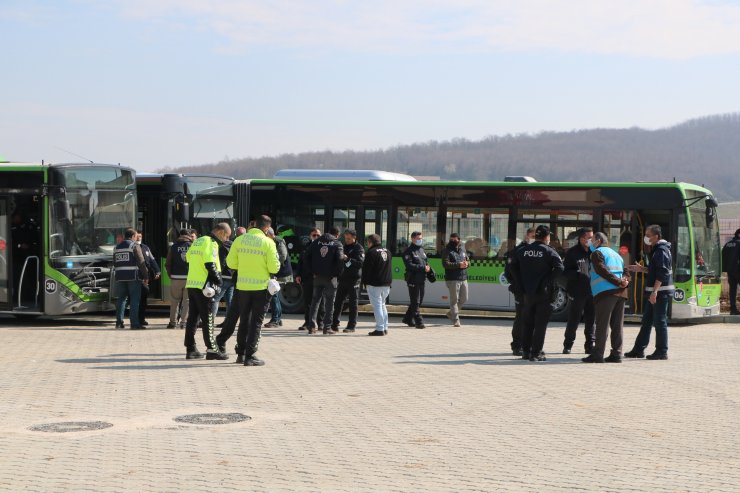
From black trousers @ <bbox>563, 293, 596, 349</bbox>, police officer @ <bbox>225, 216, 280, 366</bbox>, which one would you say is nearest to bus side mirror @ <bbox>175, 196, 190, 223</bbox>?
police officer @ <bbox>225, 216, 280, 366</bbox>

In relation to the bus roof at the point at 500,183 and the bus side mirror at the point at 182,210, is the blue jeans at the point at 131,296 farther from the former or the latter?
the bus roof at the point at 500,183

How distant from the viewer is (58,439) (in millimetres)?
8672

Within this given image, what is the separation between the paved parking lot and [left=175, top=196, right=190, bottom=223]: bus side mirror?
583cm

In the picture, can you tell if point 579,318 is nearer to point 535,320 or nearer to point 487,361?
point 535,320

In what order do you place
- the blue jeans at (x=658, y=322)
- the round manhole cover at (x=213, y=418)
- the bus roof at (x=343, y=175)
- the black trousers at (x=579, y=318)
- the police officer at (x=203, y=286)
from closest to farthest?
1. the round manhole cover at (x=213, y=418)
2. the police officer at (x=203, y=286)
3. the blue jeans at (x=658, y=322)
4. the black trousers at (x=579, y=318)
5. the bus roof at (x=343, y=175)

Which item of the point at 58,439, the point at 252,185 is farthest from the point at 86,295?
the point at 58,439

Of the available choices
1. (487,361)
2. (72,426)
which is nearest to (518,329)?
(487,361)

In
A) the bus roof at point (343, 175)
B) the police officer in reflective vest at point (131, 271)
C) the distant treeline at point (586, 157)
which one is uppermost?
the distant treeline at point (586, 157)

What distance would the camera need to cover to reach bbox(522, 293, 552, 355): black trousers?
1429 cm

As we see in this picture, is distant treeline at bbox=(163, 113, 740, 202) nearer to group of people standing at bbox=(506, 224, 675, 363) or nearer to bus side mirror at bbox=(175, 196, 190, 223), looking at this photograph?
bus side mirror at bbox=(175, 196, 190, 223)

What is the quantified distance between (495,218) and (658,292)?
711cm

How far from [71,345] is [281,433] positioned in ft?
25.5

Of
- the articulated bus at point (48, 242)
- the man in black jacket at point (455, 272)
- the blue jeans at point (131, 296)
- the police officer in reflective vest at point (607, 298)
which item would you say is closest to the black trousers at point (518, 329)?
the police officer in reflective vest at point (607, 298)

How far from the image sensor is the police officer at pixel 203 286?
13797 millimetres
